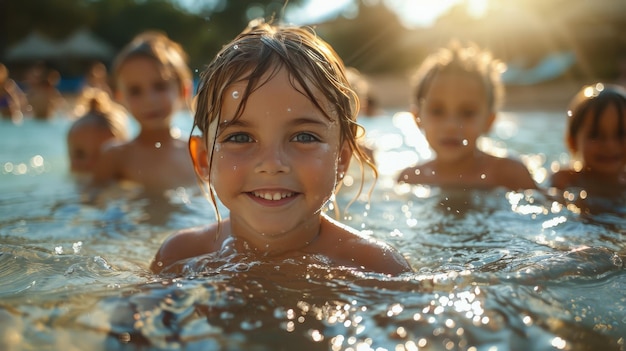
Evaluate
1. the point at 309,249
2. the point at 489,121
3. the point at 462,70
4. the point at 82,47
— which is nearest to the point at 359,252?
the point at 309,249

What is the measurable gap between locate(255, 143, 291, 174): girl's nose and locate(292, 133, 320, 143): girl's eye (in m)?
0.09

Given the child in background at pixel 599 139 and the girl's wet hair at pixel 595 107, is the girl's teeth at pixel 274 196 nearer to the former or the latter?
the child in background at pixel 599 139

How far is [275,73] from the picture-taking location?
90.7 inches

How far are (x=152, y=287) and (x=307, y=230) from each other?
0.77 meters

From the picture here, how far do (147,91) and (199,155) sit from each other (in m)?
2.82

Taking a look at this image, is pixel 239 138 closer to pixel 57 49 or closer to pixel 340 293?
pixel 340 293

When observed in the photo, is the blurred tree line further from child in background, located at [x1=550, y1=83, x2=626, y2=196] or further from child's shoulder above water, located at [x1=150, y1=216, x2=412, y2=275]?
child's shoulder above water, located at [x1=150, y1=216, x2=412, y2=275]

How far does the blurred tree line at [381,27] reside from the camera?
20.4m

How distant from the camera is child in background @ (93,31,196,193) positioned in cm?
528

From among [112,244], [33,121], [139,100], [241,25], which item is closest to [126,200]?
[139,100]

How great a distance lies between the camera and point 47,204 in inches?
179

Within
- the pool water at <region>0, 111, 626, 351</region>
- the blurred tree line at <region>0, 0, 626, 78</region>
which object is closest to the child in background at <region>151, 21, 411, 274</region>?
the pool water at <region>0, 111, 626, 351</region>

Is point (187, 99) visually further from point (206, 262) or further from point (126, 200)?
point (206, 262)

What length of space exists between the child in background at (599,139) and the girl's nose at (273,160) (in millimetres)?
3069
